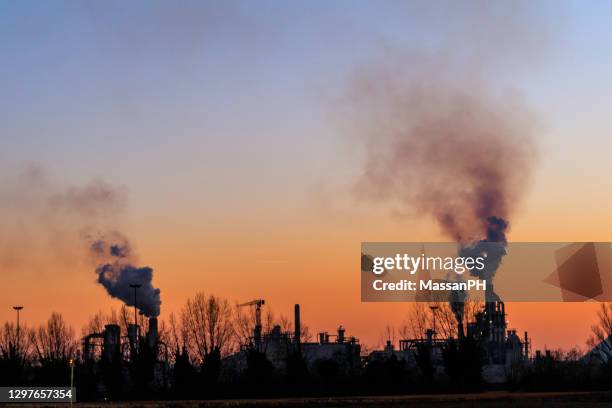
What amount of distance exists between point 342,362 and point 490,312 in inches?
704

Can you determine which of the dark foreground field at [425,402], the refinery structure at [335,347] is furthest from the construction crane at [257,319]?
the dark foreground field at [425,402]

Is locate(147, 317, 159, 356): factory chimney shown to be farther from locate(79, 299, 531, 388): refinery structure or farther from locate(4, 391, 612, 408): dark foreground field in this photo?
locate(4, 391, 612, 408): dark foreground field

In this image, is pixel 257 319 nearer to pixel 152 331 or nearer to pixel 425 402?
pixel 152 331

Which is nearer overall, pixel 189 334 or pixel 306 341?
pixel 189 334

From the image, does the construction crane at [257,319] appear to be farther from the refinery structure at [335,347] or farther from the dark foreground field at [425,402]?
the dark foreground field at [425,402]

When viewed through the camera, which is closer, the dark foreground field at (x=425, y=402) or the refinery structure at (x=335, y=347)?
the dark foreground field at (x=425, y=402)

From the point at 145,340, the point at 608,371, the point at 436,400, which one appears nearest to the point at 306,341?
the point at 145,340

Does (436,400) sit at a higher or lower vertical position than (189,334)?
lower

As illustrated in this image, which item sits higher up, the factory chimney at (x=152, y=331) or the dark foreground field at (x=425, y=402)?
the factory chimney at (x=152, y=331)

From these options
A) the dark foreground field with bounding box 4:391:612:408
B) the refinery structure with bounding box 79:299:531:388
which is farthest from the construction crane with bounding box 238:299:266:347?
the dark foreground field with bounding box 4:391:612:408

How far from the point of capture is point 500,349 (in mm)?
116625

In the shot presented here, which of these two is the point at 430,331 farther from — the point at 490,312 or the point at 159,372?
the point at 159,372

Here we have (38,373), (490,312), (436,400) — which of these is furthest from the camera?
(490,312)

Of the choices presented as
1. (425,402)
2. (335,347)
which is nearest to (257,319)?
(335,347)
